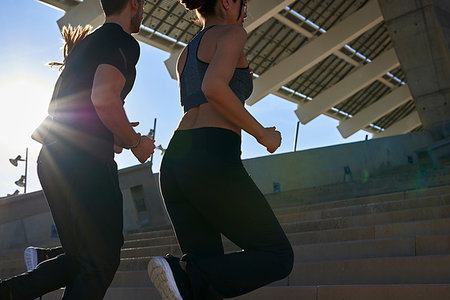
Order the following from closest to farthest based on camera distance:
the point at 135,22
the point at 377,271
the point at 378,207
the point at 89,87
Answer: the point at 89,87 → the point at 135,22 → the point at 377,271 → the point at 378,207

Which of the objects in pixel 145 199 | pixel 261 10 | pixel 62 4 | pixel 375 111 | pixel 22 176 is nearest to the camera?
pixel 145 199

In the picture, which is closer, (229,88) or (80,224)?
(229,88)

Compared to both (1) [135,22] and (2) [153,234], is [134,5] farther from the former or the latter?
(2) [153,234]

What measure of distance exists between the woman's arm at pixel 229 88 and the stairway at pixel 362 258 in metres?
1.36

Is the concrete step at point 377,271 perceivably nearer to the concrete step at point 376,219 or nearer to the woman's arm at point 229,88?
the concrete step at point 376,219

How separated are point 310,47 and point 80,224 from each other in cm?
2554

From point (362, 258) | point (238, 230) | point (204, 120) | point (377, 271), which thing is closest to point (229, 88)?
point (204, 120)

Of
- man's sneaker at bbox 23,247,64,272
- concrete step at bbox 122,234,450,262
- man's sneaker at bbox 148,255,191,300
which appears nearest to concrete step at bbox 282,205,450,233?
concrete step at bbox 122,234,450,262

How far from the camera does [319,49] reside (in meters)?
26.7

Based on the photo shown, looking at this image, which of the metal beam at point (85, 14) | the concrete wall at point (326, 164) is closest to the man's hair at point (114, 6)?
the concrete wall at point (326, 164)

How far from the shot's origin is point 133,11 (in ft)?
9.08

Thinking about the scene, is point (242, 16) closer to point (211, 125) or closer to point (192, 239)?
point (211, 125)

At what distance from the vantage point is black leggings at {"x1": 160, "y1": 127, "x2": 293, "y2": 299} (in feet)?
6.97

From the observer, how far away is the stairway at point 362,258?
3311 millimetres
